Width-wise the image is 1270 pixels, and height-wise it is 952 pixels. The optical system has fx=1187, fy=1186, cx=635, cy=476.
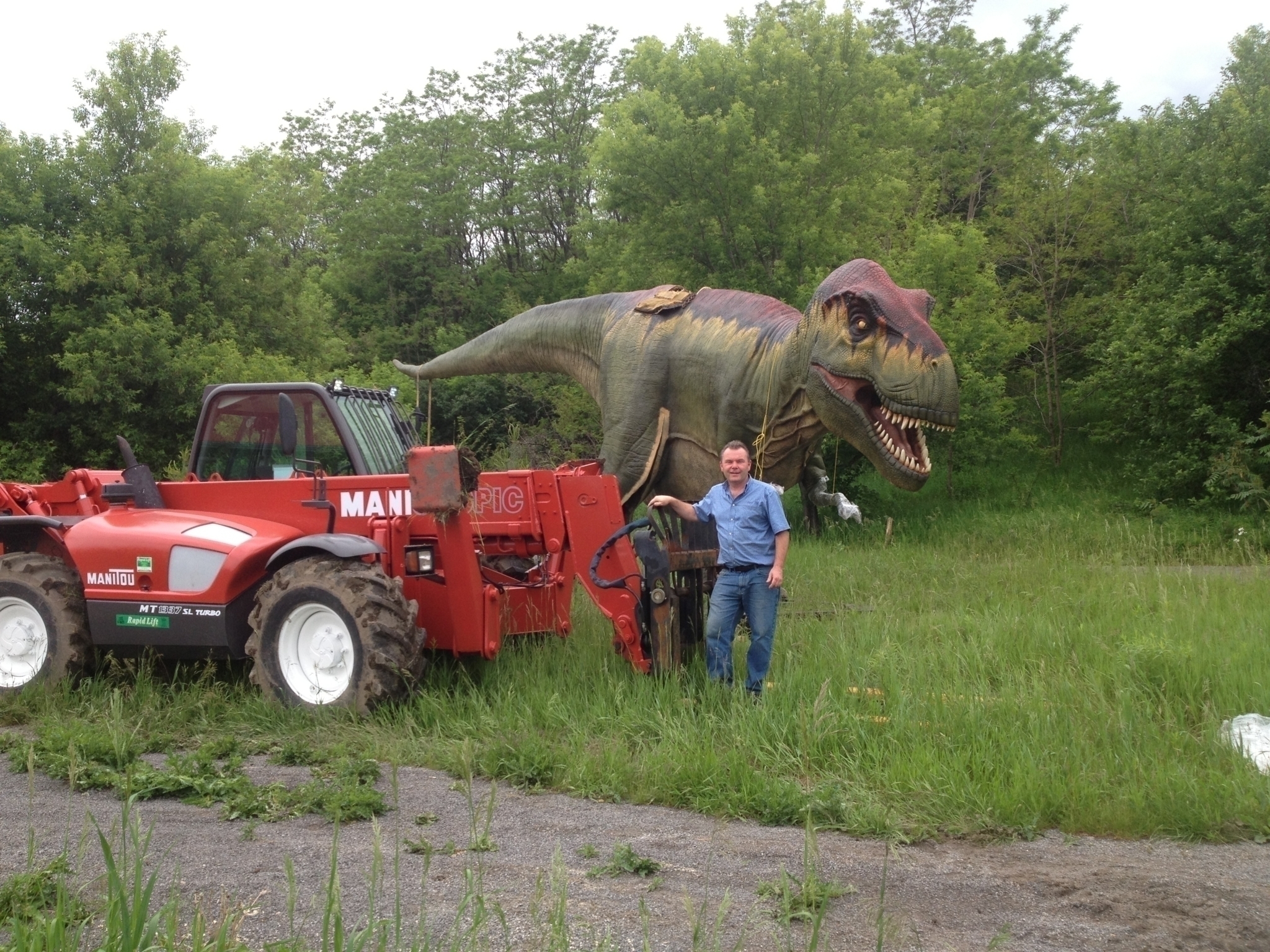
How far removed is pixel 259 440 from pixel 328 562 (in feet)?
5.50

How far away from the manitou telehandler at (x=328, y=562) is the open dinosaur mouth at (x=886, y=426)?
2022mm

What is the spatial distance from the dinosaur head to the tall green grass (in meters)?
1.22

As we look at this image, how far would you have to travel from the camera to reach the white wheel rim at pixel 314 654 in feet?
19.7

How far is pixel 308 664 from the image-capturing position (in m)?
6.07

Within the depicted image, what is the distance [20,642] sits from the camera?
6.88 metres

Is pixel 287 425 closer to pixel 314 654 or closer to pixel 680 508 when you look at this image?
pixel 314 654

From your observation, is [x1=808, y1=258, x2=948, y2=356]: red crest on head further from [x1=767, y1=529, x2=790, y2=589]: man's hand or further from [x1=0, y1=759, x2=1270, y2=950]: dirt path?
[x1=0, y1=759, x2=1270, y2=950]: dirt path

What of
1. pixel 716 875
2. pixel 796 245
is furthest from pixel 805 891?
pixel 796 245

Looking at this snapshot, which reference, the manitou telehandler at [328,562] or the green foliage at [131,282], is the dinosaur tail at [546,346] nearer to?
the manitou telehandler at [328,562]

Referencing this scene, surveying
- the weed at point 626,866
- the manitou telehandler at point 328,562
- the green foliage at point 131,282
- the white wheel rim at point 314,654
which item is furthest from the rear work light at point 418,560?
the green foliage at point 131,282

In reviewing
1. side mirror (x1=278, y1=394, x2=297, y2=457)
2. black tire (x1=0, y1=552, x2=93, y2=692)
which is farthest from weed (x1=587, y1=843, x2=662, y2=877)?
black tire (x1=0, y1=552, x2=93, y2=692)

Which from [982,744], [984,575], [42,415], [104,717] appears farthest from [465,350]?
[42,415]

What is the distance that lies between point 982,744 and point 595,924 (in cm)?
237

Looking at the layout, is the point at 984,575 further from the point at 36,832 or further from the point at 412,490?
the point at 36,832
